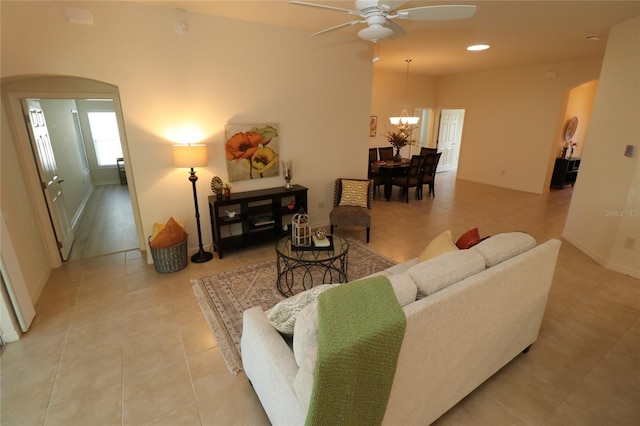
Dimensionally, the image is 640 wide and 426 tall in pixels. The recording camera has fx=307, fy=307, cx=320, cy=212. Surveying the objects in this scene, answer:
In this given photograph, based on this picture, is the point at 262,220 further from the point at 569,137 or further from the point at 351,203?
the point at 569,137

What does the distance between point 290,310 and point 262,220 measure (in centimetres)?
271

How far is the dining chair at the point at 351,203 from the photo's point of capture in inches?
173

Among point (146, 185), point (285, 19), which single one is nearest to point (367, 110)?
point (285, 19)

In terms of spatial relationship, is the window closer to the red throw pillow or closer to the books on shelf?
the books on shelf

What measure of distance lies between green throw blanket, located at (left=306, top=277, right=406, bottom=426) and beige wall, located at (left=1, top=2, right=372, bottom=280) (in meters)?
3.16

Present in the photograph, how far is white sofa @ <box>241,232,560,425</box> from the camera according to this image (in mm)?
1400

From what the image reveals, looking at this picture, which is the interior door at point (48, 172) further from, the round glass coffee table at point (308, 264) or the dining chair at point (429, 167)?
the dining chair at point (429, 167)

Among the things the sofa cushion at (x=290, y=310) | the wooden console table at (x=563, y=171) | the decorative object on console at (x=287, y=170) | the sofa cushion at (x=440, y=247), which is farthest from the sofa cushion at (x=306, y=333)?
the wooden console table at (x=563, y=171)

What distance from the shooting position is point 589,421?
186 cm

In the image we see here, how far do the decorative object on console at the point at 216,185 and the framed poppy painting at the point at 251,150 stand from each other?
194mm

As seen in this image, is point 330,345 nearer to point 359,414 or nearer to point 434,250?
point 359,414

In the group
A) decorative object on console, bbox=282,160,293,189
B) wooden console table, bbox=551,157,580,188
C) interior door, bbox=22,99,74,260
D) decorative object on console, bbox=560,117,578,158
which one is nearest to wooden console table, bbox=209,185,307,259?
decorative object on console, bbox=282,160,293,189

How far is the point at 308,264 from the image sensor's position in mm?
3135

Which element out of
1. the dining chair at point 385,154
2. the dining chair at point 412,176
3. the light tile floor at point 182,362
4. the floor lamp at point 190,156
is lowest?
the light tile floor at point 182,362
